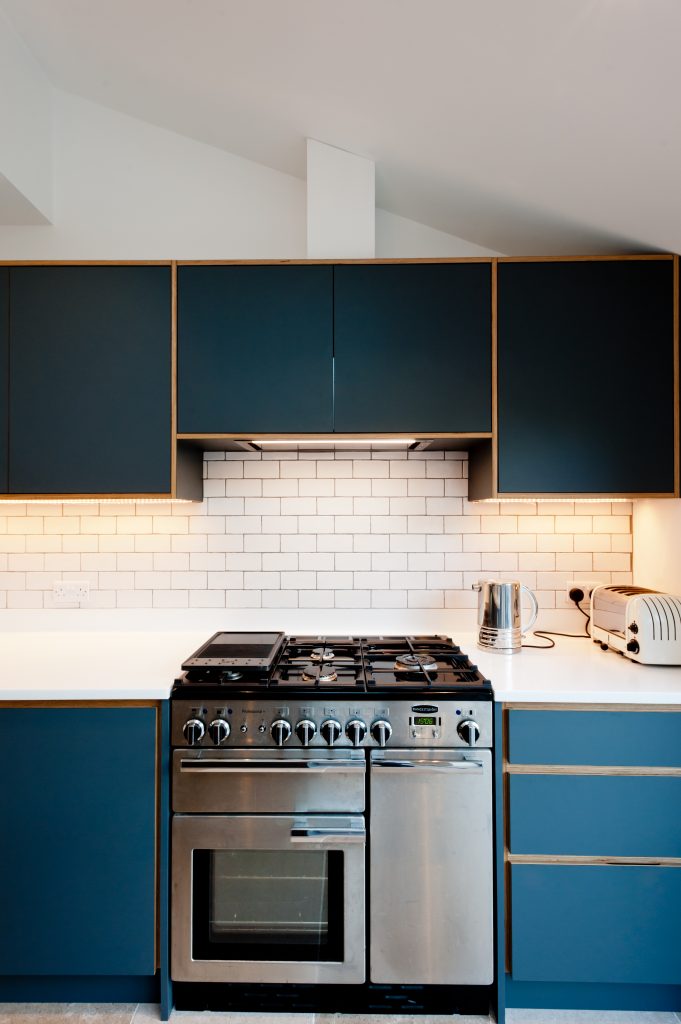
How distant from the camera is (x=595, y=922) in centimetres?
186

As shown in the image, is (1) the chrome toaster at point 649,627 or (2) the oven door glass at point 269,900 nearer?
(2) the oven door glass at point 269,900

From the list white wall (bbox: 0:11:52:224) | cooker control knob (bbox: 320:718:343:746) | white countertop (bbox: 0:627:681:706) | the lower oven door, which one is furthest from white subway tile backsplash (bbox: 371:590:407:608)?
white wall (bbox: 0:11:52:224)

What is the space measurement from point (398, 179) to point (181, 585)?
188cm

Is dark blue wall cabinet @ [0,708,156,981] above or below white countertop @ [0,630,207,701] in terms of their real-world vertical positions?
below

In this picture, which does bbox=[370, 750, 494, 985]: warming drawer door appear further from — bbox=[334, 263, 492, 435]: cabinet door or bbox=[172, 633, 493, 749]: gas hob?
bbox=[334, 263, 492, 435]: cabinet door

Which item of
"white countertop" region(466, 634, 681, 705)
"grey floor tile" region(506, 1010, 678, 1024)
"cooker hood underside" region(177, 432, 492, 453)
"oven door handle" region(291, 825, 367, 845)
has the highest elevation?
"cooker hood underside" region(177, 432, 492, 453)

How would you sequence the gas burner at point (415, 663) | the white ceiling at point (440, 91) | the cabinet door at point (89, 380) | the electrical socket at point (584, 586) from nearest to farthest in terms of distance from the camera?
the white ceiling at point (440, 91), the gas burner at point (415, 663), the cabinet door at point (89, 380), the electrical socket at point (584, 586)

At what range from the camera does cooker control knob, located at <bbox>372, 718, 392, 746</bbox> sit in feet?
6.11

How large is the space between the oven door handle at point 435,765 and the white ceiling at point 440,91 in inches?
75.6

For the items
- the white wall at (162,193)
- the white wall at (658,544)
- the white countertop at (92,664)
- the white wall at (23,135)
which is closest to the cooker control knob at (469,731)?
Result: the white countertop at (92,664)

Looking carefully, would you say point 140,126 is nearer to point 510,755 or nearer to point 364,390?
point 364,390

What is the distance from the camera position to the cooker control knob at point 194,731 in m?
1.87

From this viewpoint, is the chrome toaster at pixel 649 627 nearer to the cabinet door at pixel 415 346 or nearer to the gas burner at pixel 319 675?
the cabinet door at pixel 415 346

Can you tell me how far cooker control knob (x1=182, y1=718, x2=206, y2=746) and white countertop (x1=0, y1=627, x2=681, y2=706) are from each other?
4.8 inches
